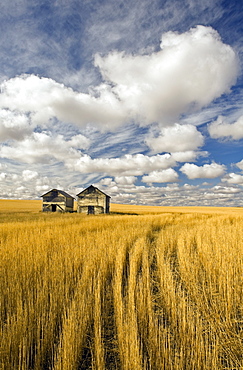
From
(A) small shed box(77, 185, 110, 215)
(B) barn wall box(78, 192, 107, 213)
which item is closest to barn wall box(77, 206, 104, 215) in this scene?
(A) small shed box(77, 185, 110, 215)

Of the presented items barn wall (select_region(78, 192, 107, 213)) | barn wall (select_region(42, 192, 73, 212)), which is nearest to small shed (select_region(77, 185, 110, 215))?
barn wall (select_region(78, 192, 107, 213))

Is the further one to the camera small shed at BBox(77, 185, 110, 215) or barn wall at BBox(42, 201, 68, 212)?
barn wall at BBox(42, 201, 68, 212)

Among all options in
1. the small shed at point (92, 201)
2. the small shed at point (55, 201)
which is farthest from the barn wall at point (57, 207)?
the small shed at point (92, 201)

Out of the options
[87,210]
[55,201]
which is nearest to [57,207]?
[55,201]

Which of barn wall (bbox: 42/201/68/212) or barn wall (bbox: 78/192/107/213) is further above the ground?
barn wall (bbox: 78/192/107/213)

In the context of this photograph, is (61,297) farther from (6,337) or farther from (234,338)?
(234,338)

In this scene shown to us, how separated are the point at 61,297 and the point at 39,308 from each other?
0.37 meters

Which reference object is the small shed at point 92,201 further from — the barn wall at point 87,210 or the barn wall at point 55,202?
the barn wall at point 55,202

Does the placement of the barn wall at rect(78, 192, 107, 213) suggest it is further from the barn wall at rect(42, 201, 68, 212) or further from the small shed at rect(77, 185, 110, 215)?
the barn wall at rect(42, 201, 68, 212)

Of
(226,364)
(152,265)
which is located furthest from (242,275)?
(226,364)

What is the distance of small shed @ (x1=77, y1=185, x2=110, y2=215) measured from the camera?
103 feet

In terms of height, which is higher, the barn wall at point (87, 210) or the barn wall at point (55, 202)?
the barn wall at point (55, 202)

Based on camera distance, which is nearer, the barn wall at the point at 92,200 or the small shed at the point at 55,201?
the barn wall at the point at 92,200

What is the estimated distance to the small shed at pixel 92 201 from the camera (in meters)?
31.3
